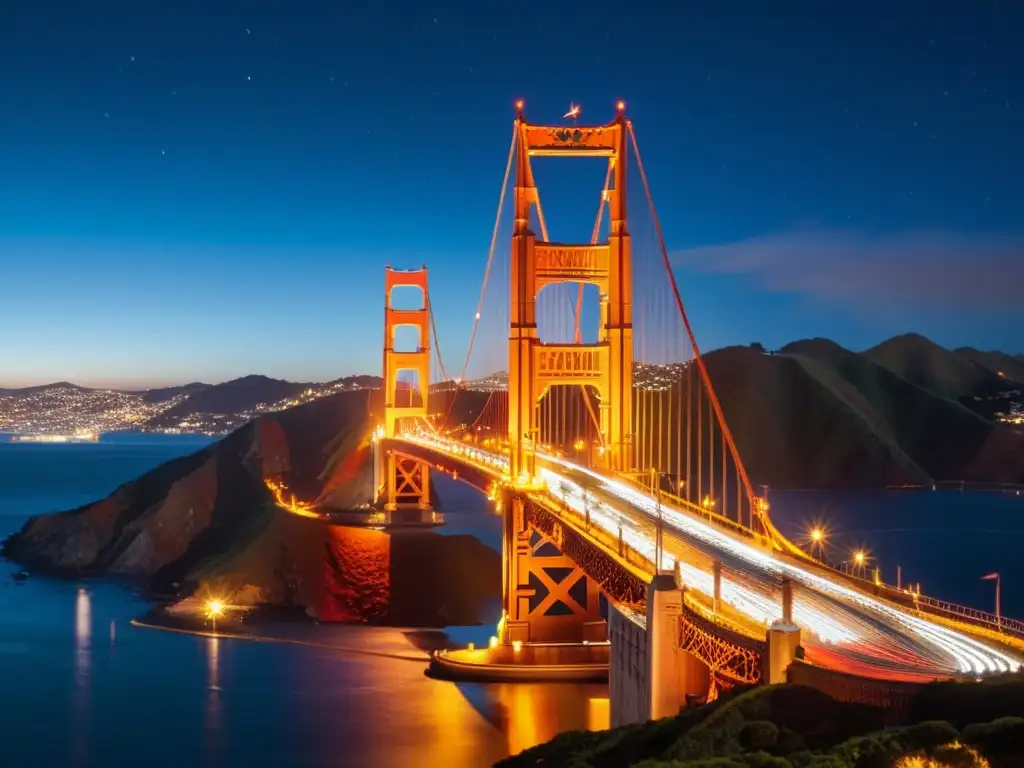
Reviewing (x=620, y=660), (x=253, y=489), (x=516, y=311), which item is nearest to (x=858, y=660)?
(x=620, y=660)

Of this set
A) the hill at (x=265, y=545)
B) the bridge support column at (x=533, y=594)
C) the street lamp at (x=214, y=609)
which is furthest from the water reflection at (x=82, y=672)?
the bridge support column at (x=533, y=594)

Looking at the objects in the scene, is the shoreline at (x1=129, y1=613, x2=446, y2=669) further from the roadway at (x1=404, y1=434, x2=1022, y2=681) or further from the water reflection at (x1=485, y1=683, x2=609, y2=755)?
the roadway at (x1=404, y1=434, x2=1022, y2=681)

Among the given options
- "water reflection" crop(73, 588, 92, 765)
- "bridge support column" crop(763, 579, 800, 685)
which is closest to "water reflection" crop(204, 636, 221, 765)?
"water reflection" crop(73, 588, 92, 765)

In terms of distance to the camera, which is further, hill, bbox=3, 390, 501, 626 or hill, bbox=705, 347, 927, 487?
hill, bbox=705, 347, 927, 487

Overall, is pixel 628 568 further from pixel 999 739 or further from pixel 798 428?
pixel 798 428

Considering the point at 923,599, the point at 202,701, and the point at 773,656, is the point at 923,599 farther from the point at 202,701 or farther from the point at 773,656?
the point at 202,701

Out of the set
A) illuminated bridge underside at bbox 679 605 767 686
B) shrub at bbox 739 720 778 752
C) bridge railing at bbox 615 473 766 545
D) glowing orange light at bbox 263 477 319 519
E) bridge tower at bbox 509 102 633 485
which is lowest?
glowing orange light at bbox 263 477 319 519
